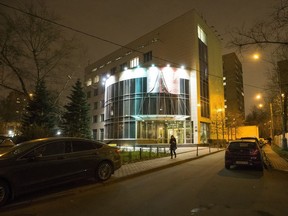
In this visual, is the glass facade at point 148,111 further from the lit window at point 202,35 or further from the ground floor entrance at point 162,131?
the lit window at point 202,35

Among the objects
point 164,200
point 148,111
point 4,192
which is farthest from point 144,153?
point 4,192

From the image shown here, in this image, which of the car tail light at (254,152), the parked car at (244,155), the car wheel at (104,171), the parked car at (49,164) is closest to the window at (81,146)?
the parked car at (49,164)

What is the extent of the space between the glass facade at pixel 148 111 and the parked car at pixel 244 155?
22.4 m

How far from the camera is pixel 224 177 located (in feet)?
34.4

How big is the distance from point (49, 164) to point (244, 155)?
959 cm

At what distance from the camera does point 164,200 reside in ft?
22.3

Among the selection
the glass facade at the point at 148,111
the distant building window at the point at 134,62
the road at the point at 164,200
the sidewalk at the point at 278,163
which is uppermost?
the distant building window at the point at 134,62

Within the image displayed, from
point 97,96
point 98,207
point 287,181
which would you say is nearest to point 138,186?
Answer: point 98,207

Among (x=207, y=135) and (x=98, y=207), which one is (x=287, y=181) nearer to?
(x=98, y=207)

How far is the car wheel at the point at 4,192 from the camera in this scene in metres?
6.27

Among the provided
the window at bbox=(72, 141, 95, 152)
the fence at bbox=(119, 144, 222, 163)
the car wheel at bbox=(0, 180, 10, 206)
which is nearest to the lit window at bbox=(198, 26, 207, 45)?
the fence at bbox=(119, 144, 222, 163)

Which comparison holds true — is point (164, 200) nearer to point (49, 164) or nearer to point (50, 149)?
point (49, 164)

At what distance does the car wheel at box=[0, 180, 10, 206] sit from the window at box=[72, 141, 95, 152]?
2392 mm

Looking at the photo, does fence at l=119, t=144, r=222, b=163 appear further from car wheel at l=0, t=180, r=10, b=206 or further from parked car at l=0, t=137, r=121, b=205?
car wheel at l=0, t=180, r=10, b=206
